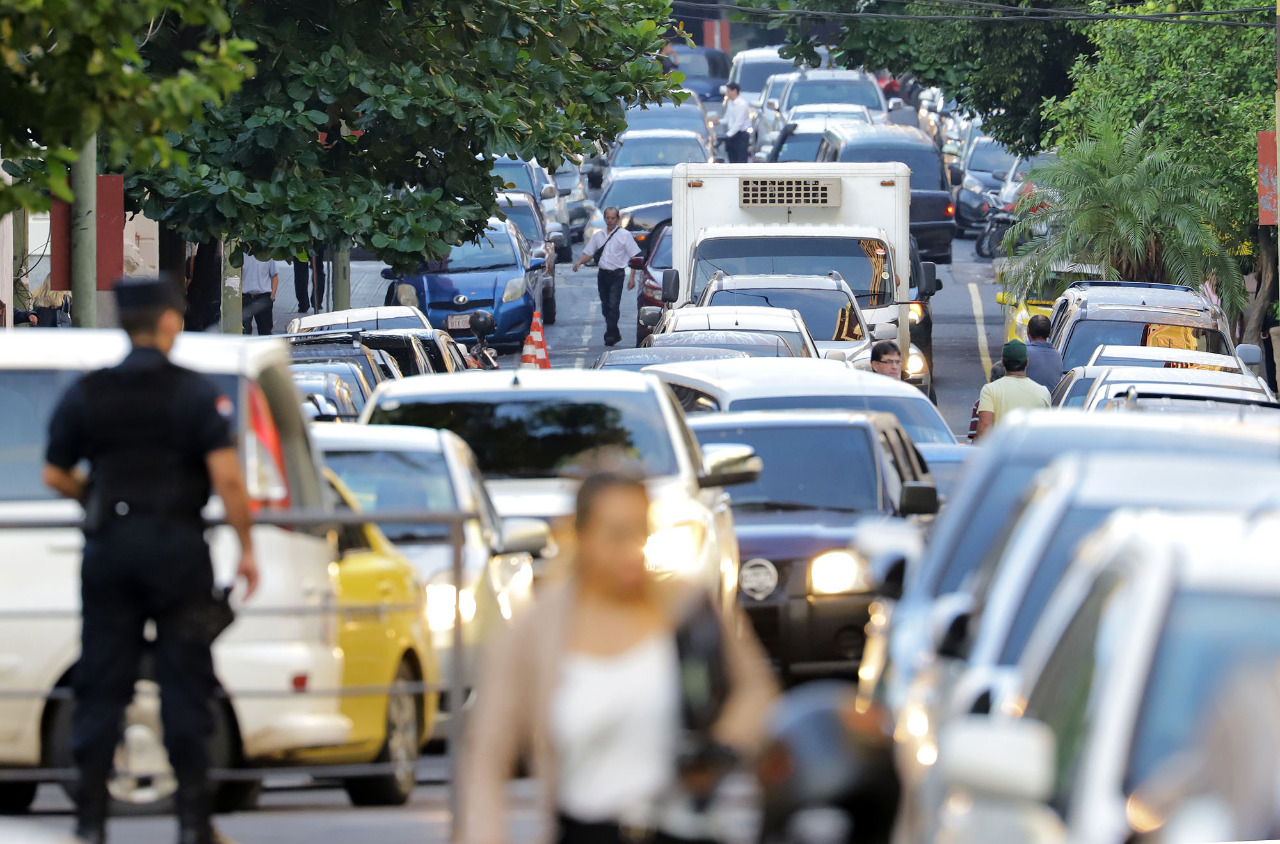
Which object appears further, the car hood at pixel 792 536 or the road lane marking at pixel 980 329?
the road lane marking at pixel 980 329

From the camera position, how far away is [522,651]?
4566 mm

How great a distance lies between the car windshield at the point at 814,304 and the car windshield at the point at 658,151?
22845 millimetres

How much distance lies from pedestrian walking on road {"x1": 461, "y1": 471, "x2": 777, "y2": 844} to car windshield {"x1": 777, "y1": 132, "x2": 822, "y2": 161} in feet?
142

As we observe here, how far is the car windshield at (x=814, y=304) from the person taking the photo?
2405cm

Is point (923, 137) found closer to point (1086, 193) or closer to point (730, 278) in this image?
point (1086, 193)

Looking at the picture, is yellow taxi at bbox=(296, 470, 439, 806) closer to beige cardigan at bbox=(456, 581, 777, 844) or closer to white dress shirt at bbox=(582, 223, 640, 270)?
beige cardigan at bbox=(456, 581, 777, 844)

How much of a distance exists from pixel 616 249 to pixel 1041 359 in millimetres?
14333

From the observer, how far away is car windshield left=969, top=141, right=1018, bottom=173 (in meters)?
47.3

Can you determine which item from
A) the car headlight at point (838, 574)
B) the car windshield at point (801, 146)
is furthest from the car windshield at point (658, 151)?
the car headlight at point (838, 574)

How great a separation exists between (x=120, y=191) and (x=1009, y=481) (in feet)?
34.1

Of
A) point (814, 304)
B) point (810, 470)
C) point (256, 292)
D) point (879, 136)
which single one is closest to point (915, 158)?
point (879, 136)

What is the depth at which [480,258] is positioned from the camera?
1277 inches

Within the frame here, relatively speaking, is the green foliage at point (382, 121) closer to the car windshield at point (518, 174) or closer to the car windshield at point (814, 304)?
the car windshield at point (814, 304)

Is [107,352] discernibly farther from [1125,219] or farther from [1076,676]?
[1125,219]
